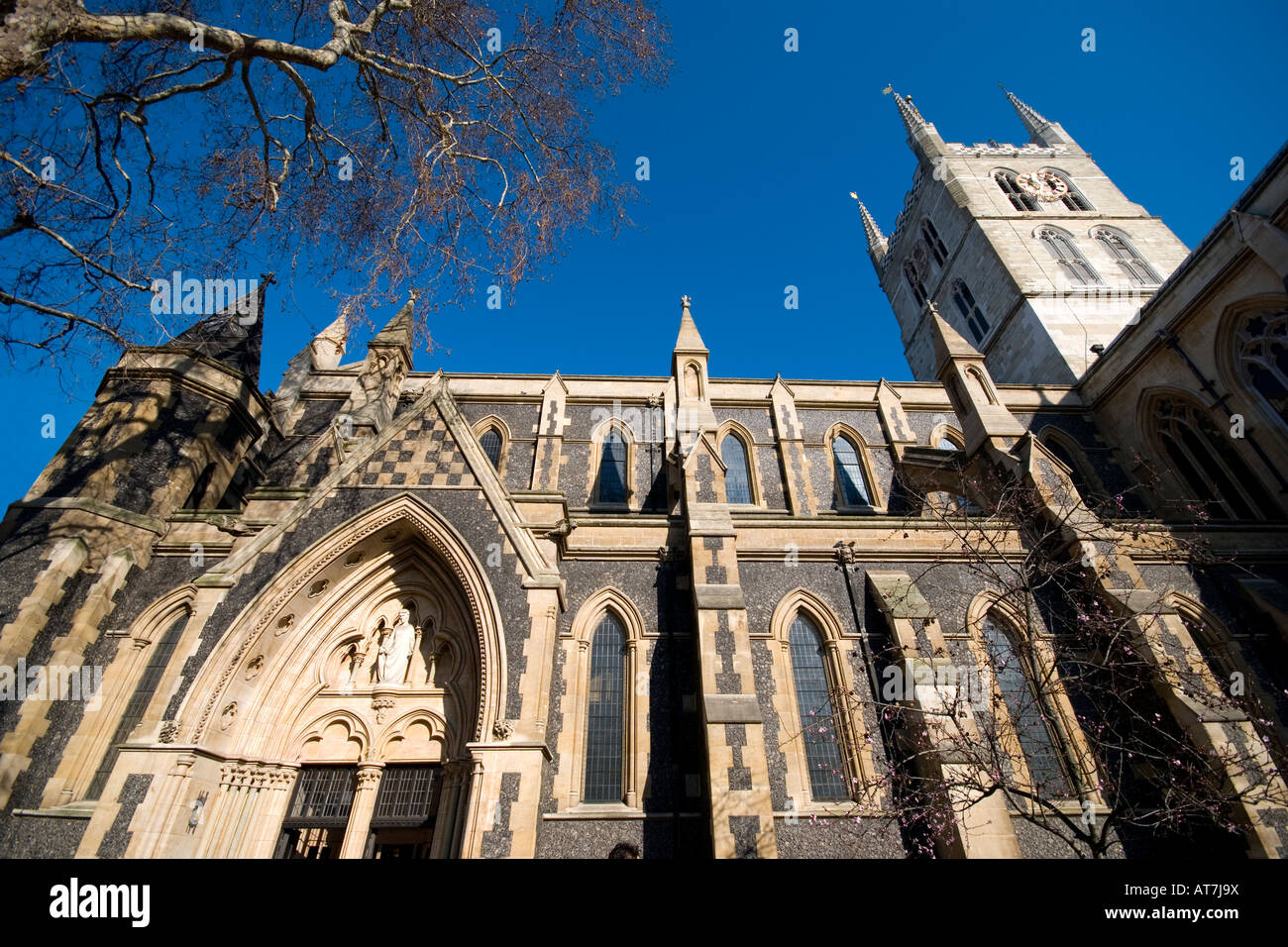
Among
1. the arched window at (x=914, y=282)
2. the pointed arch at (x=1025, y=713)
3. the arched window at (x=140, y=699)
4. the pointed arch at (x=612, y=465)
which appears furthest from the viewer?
the arched window at (x=914, y=282)

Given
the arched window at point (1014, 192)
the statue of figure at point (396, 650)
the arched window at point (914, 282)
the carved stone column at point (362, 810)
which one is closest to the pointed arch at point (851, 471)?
the statue of figure at point (396, 650)

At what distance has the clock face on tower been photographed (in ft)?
95.9

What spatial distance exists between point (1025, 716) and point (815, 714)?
394 centimetres

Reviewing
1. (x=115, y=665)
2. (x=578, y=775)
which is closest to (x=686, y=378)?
(x=578, y=775)

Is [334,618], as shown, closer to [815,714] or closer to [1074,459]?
[815,714]

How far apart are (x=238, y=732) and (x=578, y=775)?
204 inches

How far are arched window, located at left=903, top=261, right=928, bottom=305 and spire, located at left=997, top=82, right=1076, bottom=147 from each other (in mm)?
10465

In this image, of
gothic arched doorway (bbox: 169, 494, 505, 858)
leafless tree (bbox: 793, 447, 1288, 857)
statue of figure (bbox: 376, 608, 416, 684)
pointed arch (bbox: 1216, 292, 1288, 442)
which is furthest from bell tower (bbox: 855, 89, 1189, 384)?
statue of figure (bbox: 376, 608, 416, 684)

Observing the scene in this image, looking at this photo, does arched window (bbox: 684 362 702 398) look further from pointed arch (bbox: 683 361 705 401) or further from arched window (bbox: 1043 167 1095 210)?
arched window (bbox: 1043 167 1095 210)

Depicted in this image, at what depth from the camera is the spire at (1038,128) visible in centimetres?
3431

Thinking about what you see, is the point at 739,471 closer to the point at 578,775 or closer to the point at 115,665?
the point at 578,775

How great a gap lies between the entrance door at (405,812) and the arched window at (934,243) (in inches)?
1304

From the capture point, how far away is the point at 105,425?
12.1 meters

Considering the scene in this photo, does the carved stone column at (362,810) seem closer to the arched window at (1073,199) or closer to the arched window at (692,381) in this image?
the arched window at (692,381)
